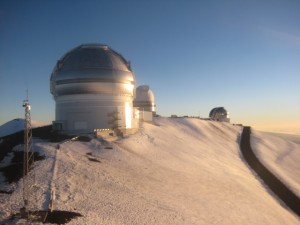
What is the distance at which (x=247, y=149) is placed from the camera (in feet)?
183

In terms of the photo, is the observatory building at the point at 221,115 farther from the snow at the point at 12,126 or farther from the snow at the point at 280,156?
the snow at the point at 12,126

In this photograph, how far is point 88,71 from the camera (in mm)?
39188

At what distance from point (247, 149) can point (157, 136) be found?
762 inches

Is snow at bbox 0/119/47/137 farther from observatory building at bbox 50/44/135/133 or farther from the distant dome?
observatory building at bbox 50/44/135/133

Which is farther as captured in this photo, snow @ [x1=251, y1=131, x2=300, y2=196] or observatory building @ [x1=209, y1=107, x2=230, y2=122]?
observatory building @ [x1=209, y1=107, x2=230, y2=122]

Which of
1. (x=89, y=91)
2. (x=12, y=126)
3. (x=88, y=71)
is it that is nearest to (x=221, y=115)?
(x=12, y=126)

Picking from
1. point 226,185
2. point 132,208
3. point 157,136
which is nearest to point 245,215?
point 226,185

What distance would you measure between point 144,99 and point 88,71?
3632 centimetres

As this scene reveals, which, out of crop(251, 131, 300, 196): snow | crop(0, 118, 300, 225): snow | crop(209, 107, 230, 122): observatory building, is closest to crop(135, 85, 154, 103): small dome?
crop(251, 131, 300, 196): snow

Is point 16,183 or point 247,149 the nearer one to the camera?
point 16,183

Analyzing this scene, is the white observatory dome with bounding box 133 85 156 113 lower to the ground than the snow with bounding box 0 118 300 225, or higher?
higher

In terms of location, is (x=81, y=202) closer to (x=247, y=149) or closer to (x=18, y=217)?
(x=18, y=217)

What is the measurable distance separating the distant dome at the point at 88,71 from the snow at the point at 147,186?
7.88 meters

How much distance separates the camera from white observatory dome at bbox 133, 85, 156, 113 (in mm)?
74500
